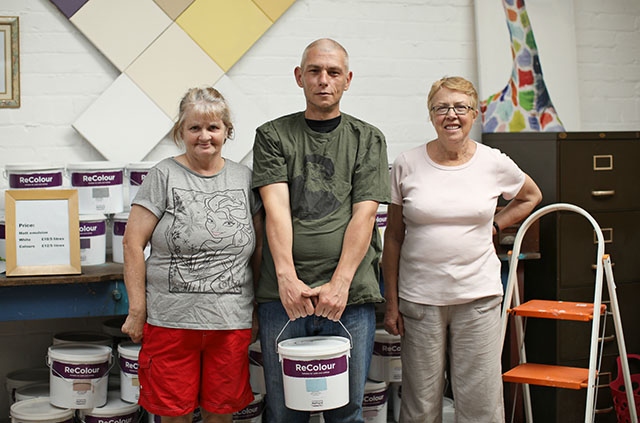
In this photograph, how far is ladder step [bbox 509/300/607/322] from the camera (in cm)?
315

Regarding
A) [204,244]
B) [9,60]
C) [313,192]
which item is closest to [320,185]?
[313,192]

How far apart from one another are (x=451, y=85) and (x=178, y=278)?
114 cm

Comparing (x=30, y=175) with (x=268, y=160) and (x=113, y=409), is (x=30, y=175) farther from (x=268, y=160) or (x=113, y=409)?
(x=268, y=160)

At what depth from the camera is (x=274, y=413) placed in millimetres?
2824

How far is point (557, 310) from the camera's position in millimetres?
3229

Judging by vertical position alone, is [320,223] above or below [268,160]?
below

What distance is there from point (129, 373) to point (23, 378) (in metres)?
0.64

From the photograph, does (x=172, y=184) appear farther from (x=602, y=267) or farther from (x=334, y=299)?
(x=602, y=267)

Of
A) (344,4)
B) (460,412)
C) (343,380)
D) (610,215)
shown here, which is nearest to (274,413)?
(343,380)

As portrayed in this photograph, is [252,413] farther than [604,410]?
No

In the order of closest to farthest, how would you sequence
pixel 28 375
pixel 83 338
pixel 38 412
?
pixel 38 412
pixel 83 338
pixel 28 375

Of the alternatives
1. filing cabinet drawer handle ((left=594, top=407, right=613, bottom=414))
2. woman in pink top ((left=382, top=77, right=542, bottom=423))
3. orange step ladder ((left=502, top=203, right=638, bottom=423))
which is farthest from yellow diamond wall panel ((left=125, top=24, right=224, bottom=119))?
filing cabinet drawer handle ((left=594, top=407, right=613, bottom=414))

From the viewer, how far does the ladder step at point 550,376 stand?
10.3ft

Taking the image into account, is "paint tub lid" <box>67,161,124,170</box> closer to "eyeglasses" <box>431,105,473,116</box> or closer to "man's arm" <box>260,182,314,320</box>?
"man's arm" <box>260,182,314,320</box>
